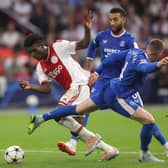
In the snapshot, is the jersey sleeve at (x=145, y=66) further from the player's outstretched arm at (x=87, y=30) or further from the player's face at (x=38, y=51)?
the player's face at (x=38, y=51)

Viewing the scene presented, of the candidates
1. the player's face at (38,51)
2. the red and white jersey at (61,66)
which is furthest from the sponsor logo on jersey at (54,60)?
the player's face at (38,51)

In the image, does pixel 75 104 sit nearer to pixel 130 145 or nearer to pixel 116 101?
pixel 116 101

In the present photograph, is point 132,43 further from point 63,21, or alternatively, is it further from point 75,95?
point 63,21

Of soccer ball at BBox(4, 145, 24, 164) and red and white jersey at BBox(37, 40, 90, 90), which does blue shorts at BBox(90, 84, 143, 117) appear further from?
soccer ball at BBox(4, 145, 24, 164)

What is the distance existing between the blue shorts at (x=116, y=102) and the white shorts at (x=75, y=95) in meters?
0.63

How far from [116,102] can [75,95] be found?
46.8 inches

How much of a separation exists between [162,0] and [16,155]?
15.3 metres

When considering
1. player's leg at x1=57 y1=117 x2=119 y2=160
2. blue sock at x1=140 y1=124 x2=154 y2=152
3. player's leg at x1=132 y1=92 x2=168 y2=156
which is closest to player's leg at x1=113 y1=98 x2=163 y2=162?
blue sock at x1=140 y1=124 x2=154 y2=152

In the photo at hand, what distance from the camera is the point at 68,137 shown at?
13938 millimetres

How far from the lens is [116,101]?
10.2 metres

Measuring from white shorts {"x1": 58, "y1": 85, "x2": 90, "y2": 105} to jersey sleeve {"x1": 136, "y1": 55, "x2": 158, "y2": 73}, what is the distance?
1.65 metres

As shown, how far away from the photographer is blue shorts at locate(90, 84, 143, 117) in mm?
10055

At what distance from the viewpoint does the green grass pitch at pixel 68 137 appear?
10195mm

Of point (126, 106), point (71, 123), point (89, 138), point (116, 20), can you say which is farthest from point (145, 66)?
point (116, 20)
